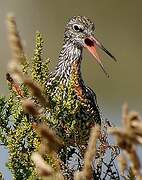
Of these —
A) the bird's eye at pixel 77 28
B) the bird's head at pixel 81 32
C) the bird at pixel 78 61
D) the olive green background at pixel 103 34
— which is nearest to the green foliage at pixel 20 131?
the bird at pixel 78 61

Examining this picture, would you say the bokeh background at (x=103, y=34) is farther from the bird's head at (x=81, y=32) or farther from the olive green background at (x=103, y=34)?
the bird's head at (x=81, y=32)

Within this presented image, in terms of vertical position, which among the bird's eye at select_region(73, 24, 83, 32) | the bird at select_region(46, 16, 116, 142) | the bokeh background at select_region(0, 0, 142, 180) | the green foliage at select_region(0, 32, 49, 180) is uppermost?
the bokeh background at select_region(0, 0, 142, 180)

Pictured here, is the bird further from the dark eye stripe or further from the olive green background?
the olive green background

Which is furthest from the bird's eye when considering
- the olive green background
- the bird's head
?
the olive green background

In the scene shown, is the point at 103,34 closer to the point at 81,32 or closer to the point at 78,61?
the point at 81,32

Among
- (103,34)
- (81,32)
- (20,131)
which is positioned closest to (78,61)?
(81,32)

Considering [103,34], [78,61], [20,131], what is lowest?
[20,131]

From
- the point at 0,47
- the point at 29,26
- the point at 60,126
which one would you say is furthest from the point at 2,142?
the point at 29,26

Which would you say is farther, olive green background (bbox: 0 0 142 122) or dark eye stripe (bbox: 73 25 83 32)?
olive green background (bbox: 0 0 142 122)
